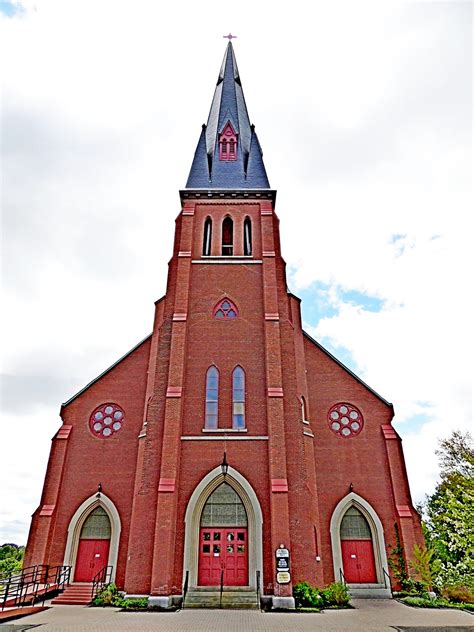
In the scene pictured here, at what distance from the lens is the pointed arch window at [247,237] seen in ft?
77.5

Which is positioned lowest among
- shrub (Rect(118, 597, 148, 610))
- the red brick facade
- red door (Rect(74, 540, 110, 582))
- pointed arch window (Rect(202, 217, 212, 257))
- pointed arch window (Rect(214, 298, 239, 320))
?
shrub (Rect(118, 597, 148, 610))

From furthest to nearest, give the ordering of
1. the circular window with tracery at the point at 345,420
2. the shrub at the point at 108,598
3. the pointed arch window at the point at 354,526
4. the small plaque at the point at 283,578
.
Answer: the circular window with tracery at the point at 345,420 → the pointed arch window at the point at 354,526 → the shrub at the point at 108,598 → the small plaque at the point at 283,578

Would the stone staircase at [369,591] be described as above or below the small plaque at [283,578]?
below

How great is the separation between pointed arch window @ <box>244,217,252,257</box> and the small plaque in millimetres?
14513

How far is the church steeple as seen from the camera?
26078 millimetres

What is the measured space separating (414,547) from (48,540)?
15.3 meters

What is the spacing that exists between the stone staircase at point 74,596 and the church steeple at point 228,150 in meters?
20.0

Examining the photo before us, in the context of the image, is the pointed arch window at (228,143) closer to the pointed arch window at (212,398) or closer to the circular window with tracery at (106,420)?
the pointed arch window at (212,398)

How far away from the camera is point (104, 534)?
65.4 ft

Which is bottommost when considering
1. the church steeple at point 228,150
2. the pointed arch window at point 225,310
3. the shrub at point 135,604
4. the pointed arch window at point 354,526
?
the shrub at point 135,604

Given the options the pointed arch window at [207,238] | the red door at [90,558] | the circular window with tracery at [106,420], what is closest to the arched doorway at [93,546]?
the red door at [90,558]

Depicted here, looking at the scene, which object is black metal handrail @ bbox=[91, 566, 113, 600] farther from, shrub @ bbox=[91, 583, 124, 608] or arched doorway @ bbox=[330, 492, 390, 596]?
arched doorway @ bbox=[330, 492, 390, 596]

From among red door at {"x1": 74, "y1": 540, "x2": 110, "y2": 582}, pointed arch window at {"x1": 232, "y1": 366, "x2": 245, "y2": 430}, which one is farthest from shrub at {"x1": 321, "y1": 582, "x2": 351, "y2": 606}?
red door at {"x1": 74, "y1": 540, "x2": 110, "y2": 582}

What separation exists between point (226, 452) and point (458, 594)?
1050cm
